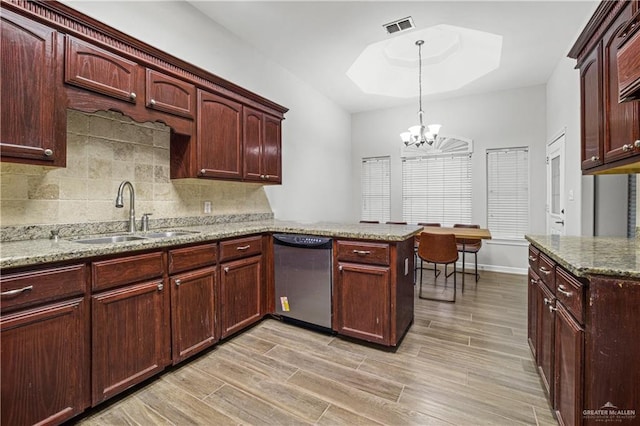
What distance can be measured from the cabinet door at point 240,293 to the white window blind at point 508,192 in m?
4.23

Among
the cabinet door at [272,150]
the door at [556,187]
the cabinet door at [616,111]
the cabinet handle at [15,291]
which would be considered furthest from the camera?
the door at [556,187]

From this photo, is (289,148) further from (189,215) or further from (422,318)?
(422,318)

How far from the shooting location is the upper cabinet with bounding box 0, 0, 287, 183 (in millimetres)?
1565

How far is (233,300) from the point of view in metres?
2.52

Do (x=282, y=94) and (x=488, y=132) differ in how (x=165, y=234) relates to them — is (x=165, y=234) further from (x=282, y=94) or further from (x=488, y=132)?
(x=488, y=132)

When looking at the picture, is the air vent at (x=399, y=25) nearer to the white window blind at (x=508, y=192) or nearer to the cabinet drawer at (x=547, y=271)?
the cabinet drawer at (x=547, y=271)

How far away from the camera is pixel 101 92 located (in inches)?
74.9

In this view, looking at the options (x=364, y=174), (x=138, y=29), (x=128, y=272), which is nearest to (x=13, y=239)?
(x=128, y=272)

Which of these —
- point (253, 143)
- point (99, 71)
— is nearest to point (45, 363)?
point (99, 71)

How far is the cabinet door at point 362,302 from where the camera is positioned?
232 centimetres

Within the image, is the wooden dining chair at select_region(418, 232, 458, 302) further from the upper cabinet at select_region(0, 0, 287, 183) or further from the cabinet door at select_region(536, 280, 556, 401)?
the upper cabinet at select_region(0, 0, 287, 183)

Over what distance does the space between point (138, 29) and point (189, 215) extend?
1.62 m

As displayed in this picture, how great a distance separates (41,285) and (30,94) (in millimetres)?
1027

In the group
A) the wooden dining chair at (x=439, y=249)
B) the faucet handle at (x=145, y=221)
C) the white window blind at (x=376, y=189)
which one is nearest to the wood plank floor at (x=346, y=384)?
the wooden dining chair at (x=439, y=249)
